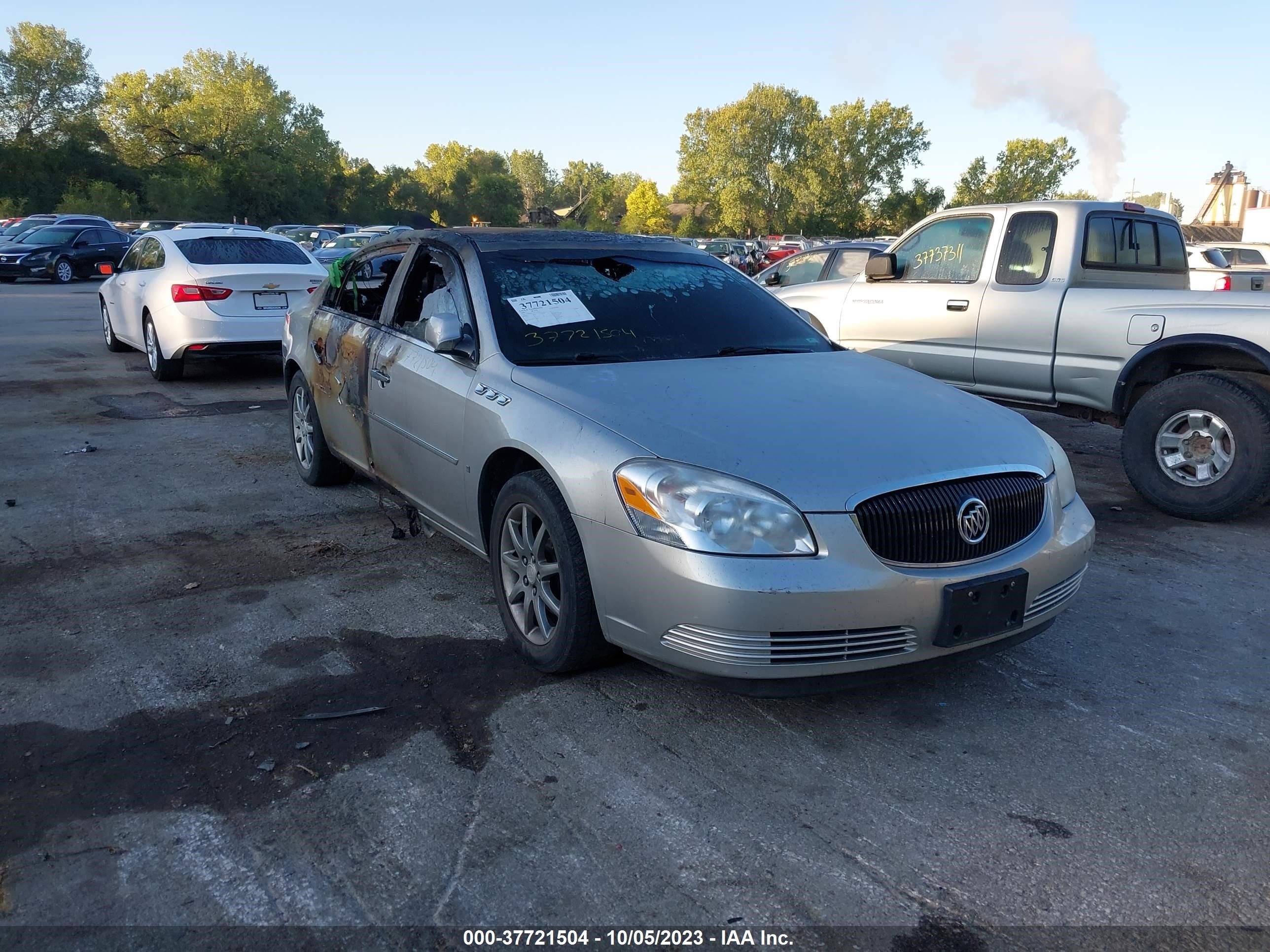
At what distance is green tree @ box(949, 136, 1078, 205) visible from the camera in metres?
109

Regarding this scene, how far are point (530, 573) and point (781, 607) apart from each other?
1.11 m

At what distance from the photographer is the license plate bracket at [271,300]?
32.2 feet

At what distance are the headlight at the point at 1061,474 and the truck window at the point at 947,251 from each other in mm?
3680

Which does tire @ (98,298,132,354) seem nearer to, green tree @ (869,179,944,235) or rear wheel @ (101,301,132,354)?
rear wheel @ (101,301,132,354)

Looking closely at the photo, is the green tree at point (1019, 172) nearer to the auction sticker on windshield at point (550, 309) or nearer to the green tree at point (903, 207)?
the green tree at point (903, 207)

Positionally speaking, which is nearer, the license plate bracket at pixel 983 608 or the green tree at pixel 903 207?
the license plate bracket at pixel 983 608

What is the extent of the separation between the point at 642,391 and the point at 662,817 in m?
1.54

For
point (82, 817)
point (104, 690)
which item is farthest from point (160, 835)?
point (104, 690)

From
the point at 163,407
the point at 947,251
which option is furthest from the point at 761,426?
the point at 163,407

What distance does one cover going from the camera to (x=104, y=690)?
3502 mm

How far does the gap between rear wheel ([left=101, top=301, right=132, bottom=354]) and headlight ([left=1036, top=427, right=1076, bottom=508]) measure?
11.8 m

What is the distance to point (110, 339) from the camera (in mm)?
12477

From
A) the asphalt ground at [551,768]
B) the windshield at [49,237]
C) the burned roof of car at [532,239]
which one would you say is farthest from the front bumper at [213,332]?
the windshield at [49,237]

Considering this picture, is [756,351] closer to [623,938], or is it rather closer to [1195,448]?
[623,938]
